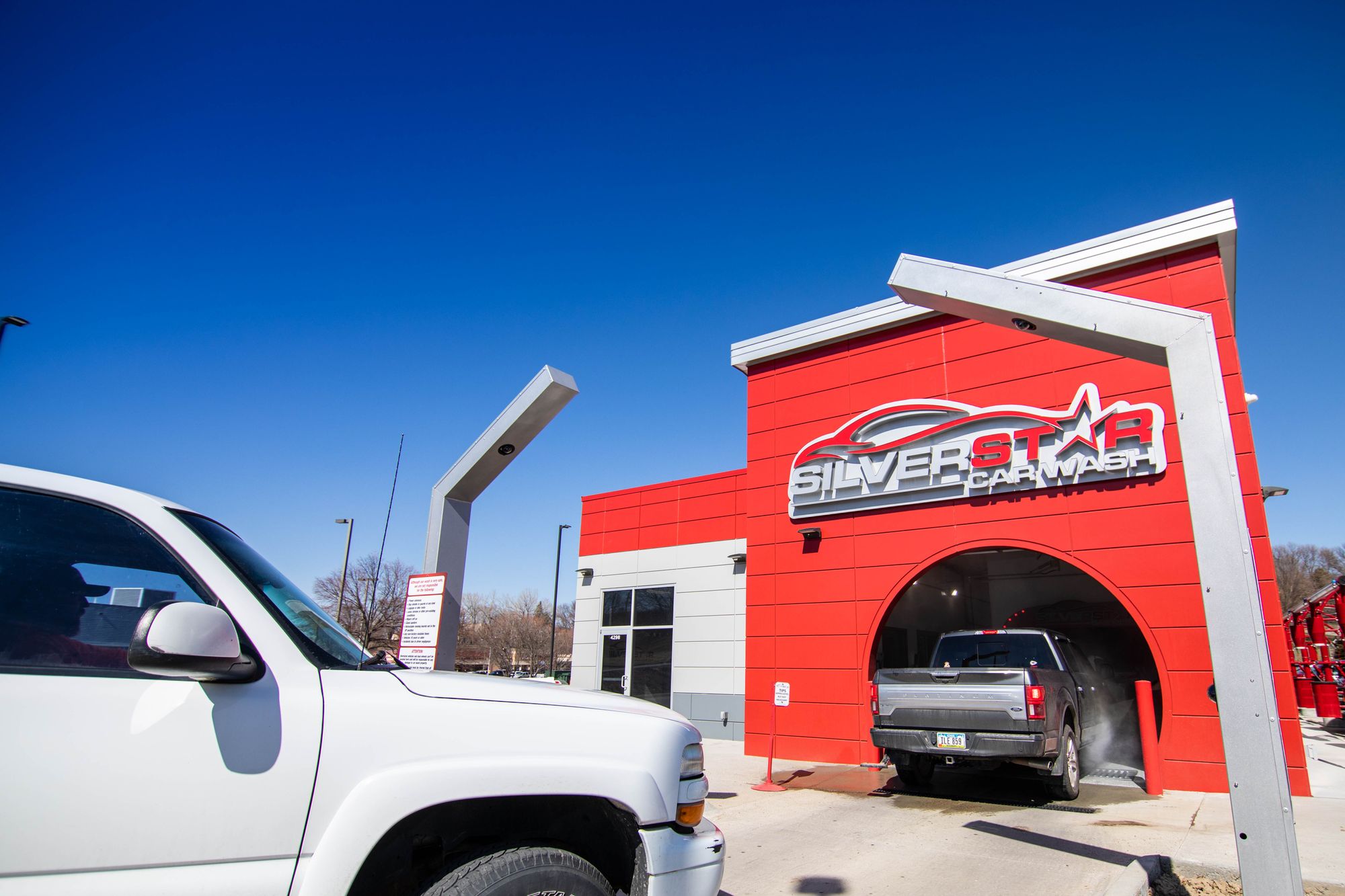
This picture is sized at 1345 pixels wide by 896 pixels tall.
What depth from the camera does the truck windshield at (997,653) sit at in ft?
28.1

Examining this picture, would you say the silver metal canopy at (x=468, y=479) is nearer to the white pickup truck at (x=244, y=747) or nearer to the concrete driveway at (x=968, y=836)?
the concrete driveway at (x=968, y=836)

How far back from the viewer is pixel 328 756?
194cm

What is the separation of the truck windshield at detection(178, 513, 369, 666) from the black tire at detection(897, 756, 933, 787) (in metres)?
7.76

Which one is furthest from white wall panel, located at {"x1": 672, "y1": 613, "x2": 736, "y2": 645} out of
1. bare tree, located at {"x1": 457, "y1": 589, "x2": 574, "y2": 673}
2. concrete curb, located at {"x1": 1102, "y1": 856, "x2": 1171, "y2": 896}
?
bare tree, located at {"x1": 457, "y1": 589, "x2": 574, "y2": 673}

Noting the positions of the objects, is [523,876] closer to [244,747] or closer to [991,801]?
[244,747]

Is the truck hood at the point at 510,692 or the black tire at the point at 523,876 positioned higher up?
the truck hood at the point at 510,692

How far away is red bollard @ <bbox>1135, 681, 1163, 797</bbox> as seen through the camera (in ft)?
28.0

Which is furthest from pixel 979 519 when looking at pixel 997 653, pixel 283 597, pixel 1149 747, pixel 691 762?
pixel 283 597

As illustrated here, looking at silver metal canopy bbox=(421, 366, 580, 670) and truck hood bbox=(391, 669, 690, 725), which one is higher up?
silver metal canopy bbox=(421, 366, 580, 670)

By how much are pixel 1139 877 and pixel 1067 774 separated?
3.86m

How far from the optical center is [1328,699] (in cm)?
1639

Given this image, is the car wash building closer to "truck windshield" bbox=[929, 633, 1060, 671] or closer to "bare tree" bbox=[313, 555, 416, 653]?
"truck windshield" bbox=[929, 633, 1060, 671]

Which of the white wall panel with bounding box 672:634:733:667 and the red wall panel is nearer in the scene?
the red wall panel

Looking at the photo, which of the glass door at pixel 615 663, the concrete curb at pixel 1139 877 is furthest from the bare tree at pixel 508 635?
the concrete curb at pixel 1139 877
